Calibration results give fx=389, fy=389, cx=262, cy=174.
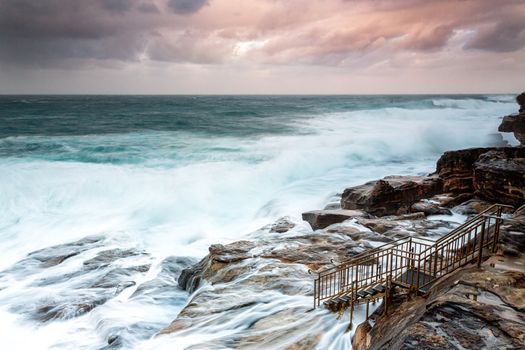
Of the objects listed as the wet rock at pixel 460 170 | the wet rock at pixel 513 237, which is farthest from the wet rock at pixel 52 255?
the wet rock at pixel 460 170

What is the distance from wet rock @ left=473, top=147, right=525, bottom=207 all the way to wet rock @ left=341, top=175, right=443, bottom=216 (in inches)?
A: 90.9

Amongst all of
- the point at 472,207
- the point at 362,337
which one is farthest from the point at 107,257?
the point at 472,207

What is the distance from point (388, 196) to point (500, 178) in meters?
4.32

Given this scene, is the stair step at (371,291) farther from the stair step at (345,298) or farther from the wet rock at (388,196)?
the wet rock at (388,196)

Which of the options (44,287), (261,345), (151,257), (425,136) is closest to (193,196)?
(151,257)

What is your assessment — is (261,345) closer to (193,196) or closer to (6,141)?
(193,196)

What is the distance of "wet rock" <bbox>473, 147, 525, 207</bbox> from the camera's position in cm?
1452

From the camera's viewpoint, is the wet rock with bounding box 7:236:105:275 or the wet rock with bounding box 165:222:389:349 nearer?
the wet rock with bounding box 165:222:389:349

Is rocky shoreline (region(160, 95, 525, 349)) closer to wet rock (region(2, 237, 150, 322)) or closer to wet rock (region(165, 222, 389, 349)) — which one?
wet rock (region(165, 222, 389, 349))

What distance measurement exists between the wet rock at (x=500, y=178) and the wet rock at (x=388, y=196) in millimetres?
2310

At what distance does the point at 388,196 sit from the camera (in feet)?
56.6

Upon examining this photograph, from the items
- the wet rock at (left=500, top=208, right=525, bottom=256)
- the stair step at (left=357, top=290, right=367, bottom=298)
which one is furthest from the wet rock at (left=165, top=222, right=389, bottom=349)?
the wet rock at (left=500, top=208, right=525, bottom=256)

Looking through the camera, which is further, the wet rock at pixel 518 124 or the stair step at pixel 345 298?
the wet rock at pixel 518 124

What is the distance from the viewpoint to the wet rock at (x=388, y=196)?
17.0 m
